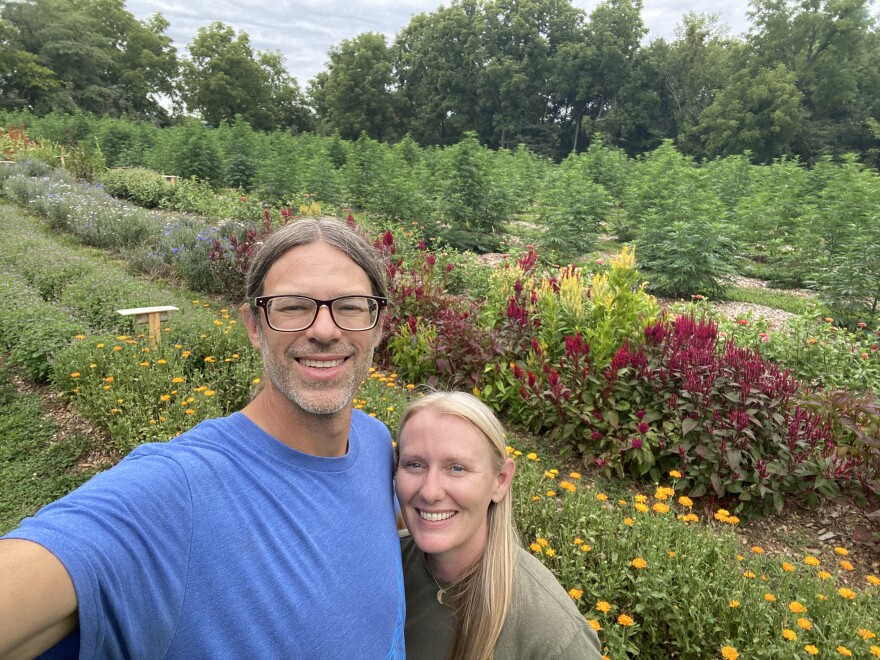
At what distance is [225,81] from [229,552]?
52.0m

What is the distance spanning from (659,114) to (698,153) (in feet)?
25.7

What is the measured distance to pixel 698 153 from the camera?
38438 mm

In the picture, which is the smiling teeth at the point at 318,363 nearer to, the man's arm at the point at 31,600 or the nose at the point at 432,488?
the nose at the point at 432,488

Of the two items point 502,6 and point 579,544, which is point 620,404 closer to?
point 579,544

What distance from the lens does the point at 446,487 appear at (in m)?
1.40

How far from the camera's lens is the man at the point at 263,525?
0.75 meters

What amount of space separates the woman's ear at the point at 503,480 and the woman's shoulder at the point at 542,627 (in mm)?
204

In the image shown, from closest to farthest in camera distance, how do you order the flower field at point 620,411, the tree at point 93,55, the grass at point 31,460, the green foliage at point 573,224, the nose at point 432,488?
the nose at point 432,488
the flower field at point 620,411
the grass at point 31,460
the green foliage at point 573,224
the tree at point 93,55

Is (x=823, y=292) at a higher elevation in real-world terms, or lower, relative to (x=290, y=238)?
lower

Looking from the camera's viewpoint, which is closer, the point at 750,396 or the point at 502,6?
the point at 750,396

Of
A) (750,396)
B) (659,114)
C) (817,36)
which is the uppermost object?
(817,36)

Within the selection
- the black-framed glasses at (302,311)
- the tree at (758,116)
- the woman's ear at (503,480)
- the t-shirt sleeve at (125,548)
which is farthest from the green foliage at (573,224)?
the tree at (758,116)

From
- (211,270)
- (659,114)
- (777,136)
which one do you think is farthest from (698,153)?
(211,270)

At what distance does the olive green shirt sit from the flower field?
820mm
